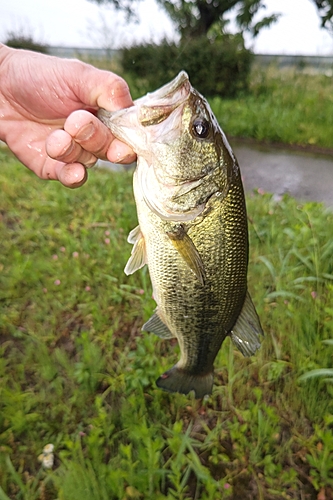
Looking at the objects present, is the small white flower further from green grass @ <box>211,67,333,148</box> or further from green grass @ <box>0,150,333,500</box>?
green grass @ <box>211,67,333,148</box>

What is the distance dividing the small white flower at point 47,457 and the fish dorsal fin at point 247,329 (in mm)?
1094

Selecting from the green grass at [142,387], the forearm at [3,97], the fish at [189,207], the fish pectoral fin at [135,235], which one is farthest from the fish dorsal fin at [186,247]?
the forearm at [3,97]

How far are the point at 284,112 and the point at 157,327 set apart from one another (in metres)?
5.69

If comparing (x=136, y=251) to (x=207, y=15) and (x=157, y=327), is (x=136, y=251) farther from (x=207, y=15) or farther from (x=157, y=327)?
(x=207, y=15)

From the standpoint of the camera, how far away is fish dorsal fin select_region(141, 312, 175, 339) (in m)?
1.59

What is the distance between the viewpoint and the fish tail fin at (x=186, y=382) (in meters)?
1.60

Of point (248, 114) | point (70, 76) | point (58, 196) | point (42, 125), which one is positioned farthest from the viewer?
point (248, 114)

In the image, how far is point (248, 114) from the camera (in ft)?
20.9

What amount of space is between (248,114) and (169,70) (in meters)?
2.46

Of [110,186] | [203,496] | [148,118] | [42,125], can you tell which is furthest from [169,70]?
[203,496]

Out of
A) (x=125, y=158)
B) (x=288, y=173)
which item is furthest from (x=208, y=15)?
(x=125, y=158)

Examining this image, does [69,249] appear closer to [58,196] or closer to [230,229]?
[58,196]

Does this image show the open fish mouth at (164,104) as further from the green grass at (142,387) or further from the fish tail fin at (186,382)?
the green grass at (142,387)

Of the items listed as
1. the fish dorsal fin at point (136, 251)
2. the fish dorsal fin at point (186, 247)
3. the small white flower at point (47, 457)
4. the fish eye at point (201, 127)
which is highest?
the fish eye at point (201, 127)
